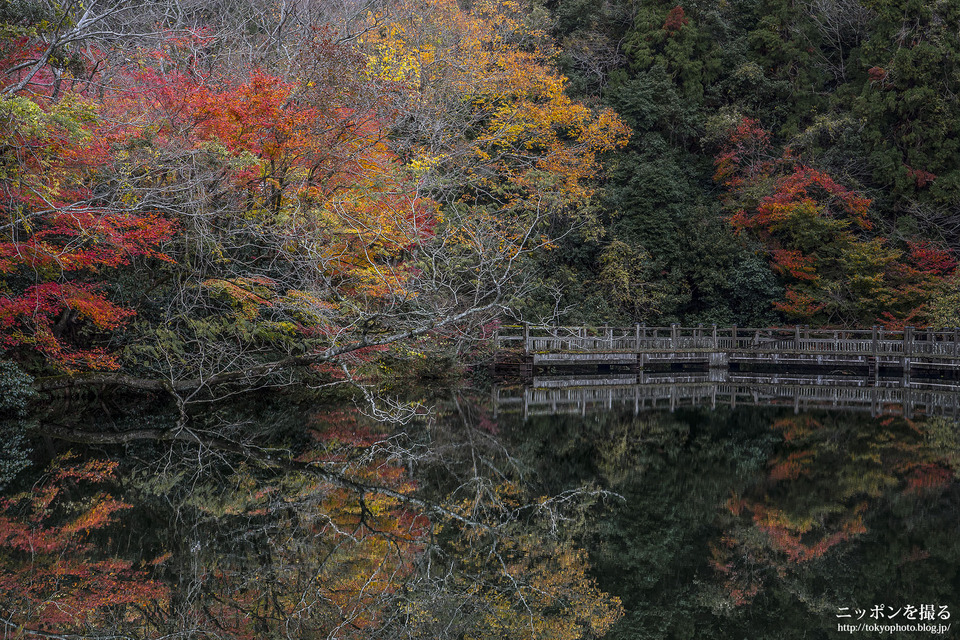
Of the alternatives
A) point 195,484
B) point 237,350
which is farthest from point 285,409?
point 195,484

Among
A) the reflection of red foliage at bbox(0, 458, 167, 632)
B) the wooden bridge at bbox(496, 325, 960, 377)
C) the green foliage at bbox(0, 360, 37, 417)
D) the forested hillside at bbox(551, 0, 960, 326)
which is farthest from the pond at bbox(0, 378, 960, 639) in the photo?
the forested hillside at bbox(551, 0, 960, 326)

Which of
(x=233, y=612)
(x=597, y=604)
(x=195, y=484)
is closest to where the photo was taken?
(x=233, y=612)

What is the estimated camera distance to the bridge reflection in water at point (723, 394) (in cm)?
1549

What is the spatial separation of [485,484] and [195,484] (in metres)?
2.92

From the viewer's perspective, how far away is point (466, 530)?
663 cm

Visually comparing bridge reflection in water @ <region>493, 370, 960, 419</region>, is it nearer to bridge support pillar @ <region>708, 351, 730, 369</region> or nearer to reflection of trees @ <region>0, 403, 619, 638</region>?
bridge support pillar @ <region>708, 351, 730, 369</region>

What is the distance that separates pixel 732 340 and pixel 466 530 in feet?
63.6

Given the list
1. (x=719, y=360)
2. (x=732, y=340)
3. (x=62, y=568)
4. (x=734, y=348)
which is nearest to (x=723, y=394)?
(x=719, y=360)

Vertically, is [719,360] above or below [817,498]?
below

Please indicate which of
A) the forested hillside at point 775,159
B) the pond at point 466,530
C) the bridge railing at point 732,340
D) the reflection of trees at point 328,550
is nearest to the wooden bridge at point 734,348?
the bridge railing at point 732,340

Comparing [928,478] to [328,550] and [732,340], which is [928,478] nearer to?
[328,550]

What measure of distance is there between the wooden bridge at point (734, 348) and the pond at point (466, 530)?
29.3 feet

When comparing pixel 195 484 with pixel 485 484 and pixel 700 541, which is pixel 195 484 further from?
pixel 700 541

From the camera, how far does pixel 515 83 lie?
22.2 meters
